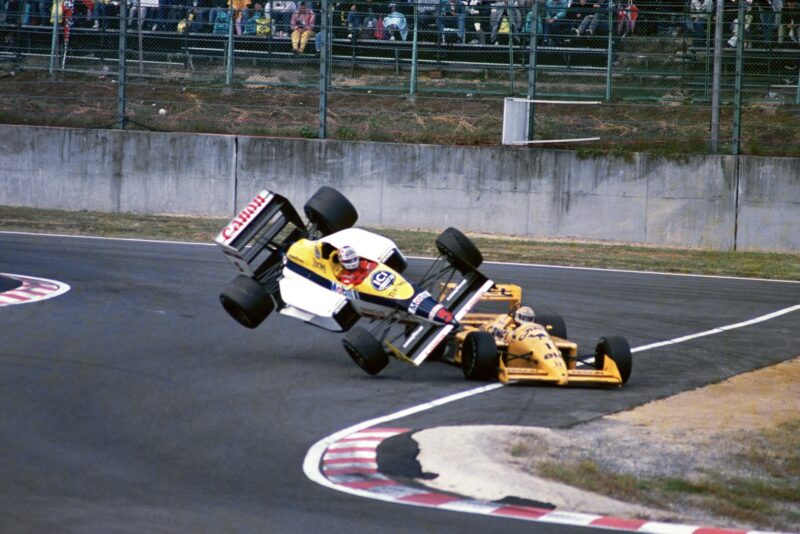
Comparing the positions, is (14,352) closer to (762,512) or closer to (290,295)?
(290,295)

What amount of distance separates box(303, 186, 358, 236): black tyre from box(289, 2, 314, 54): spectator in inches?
527

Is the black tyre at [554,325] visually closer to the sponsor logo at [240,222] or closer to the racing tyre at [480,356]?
the racing tyre at [480,356]

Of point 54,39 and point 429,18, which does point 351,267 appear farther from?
point 54,39

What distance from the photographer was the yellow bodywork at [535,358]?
11617 mm

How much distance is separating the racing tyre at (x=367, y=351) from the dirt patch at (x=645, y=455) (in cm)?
202

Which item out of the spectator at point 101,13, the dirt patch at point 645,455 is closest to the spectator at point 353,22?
the spectator at point 101,13

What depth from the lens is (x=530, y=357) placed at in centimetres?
1183

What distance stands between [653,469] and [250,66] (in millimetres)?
19370

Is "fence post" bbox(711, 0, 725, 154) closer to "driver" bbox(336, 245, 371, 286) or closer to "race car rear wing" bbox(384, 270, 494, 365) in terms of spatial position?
"race car rear wing" bbox(384, 270, 494, 365)

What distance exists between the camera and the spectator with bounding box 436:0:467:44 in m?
25.6

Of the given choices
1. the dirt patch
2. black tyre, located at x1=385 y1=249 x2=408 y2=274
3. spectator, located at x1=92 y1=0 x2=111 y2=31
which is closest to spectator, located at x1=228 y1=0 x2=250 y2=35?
spectator, located at x1=92 y1=0 x2=111 y2=31

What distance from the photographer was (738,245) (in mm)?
22297

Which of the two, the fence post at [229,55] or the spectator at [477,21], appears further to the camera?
the spectator at [477,21]

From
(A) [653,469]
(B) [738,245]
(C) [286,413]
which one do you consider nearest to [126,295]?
(C) [286,413]
